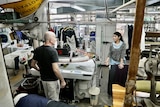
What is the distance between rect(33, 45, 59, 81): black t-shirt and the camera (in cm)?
277

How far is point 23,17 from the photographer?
1.78 metres

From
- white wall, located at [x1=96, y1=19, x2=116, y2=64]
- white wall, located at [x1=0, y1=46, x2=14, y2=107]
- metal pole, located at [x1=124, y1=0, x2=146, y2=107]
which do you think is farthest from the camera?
white wall, located at [x1=96, y1=19, x2=116, y2=64]

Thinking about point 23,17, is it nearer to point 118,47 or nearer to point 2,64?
point 2,64

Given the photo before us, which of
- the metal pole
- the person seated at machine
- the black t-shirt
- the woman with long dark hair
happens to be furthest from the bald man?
the metal pole

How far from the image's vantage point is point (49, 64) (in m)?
2.86

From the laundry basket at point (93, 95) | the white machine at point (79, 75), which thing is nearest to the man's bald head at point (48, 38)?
the white machine at point (79, 75)

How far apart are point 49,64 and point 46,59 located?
10 cm

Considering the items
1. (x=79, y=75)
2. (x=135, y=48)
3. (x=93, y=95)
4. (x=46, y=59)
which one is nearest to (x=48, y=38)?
(x=46, y=59)

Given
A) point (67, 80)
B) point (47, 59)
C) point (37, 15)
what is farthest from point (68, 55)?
point (37, 15)

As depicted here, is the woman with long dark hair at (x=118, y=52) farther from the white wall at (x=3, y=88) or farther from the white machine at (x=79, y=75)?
the white wall at (x=3, y=88)

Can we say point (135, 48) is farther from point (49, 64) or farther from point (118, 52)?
point (118, 52)

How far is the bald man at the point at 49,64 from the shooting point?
9.07 ft

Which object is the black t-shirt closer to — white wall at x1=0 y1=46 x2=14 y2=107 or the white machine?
the white machine

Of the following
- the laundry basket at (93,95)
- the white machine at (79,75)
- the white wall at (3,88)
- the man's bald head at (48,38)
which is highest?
the man's bald head at (48,38)
